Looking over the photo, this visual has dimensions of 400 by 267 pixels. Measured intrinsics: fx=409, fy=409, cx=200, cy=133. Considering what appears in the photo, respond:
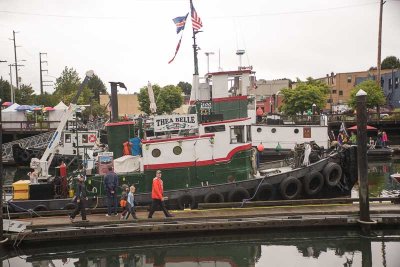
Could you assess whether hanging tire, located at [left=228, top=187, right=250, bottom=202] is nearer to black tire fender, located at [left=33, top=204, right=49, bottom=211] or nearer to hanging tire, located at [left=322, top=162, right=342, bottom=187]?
hanging tire, located at [left=322, top=162, right=342, bottom=187]

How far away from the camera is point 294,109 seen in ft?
152

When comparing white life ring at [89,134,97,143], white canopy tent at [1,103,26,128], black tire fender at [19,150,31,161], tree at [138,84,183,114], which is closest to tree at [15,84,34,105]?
white canopy tent at [1,103,26,128]

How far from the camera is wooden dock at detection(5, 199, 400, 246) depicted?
11.9m

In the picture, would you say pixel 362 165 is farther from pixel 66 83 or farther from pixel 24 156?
pixel 66 83

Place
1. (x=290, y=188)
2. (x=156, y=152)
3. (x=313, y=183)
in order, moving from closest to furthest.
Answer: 1. (x=156, y=152)
2. (x=290, y=188)
3. (x=313, y=183)

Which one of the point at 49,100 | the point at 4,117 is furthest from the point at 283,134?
the point at 49,100

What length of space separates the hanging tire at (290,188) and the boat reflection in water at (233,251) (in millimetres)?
1990

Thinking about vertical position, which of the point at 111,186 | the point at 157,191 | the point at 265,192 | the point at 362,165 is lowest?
the point at 265,192

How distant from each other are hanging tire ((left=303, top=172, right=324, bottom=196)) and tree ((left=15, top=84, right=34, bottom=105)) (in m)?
54.4

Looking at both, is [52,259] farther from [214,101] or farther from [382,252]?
[382,252]

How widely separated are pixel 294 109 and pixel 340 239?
115ft

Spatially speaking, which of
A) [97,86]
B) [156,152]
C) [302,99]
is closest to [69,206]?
[156,152]

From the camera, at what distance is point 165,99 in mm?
61375

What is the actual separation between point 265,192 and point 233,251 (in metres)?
3.20
